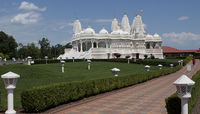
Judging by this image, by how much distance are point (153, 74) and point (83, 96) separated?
475 inches

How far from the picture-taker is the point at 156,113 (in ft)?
27.5

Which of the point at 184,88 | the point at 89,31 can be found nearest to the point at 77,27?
the point at 89,31

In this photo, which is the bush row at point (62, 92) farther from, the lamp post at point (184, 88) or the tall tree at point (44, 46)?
the tall tree at point (44, 46)

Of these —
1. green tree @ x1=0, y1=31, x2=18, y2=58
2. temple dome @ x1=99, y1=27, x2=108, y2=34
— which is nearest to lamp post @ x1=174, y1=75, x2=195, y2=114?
temple dome @ x1=99, y1=27, x2=108, y2=34

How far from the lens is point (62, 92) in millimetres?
9484

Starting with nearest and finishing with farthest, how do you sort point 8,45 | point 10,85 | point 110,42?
point 10,85
point 110,42
point 8,45

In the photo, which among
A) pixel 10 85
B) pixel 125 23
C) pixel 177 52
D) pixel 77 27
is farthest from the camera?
pixel 177 52

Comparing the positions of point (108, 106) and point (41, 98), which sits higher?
point (41, 98)

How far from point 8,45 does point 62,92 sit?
68.6 metres

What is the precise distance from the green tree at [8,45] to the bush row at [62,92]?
207 feet

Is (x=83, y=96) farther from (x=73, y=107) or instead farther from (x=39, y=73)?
(x=39, y=73)

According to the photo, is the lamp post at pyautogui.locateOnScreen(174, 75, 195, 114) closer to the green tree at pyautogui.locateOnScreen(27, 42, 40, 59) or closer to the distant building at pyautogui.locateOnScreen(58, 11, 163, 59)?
the distant building at pyautogui.locateOnScreen(58, 11, 163, 59)

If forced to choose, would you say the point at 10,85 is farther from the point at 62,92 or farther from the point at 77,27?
the point at 77,27

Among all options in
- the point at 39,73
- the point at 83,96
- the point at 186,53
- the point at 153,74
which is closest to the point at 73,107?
the point at 83,96
